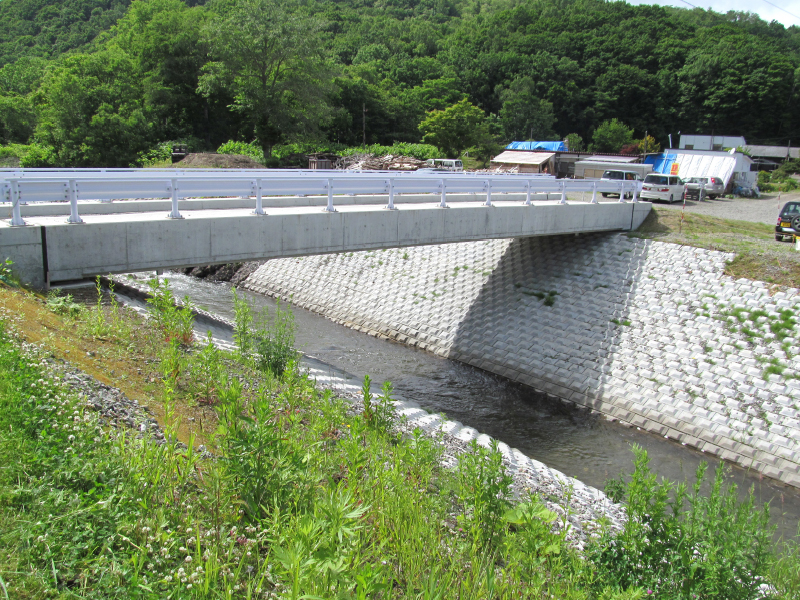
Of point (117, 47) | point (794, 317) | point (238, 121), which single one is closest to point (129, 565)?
point (794, 317)

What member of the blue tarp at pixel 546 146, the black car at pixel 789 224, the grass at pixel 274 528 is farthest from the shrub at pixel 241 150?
the grass at pixel 274 528

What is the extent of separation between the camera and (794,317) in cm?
1485

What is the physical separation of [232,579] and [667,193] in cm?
2848

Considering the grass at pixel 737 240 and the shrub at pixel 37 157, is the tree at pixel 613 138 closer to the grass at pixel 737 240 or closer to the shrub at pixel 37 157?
the grass at pixel 737 240

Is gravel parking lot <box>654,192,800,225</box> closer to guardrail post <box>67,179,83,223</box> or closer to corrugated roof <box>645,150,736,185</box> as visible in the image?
corrugated roof <box>645,150,736,185</box>

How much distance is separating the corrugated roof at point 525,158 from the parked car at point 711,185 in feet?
47.1

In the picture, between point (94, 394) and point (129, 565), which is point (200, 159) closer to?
point (94, 394)

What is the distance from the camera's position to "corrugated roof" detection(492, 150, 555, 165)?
1957 inches

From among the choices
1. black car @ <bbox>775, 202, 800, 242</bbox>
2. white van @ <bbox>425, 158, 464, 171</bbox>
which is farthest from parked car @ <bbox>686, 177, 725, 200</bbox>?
black car @ <bbox>775, 202, 800, 242</bbox>

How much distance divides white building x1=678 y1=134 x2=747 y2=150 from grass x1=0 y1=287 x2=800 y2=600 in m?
71.6

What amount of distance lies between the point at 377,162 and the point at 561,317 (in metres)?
31.0

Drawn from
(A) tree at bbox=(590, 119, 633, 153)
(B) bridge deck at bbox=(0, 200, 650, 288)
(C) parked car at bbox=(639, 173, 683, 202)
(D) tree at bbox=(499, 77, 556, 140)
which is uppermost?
(D) tree at bbox=(499, 77, 556, 140)

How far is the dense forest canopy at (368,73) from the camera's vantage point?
4616 centimetres

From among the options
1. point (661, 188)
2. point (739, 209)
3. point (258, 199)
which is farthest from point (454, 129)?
point (258, 199)
